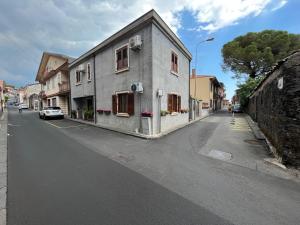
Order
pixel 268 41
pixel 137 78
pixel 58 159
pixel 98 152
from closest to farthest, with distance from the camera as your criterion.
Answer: pixel 58 159
pixel 98 152
pixel 137 78
pixel 268 41

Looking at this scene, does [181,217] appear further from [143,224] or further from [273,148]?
[273,148]

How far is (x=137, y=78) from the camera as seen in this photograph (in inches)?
406

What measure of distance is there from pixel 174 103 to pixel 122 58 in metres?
4.79

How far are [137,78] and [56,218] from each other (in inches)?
336

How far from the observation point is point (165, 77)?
438 inches

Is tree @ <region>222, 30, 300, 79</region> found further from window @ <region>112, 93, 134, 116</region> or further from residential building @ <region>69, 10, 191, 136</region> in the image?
window @ <region>112, 93, 134, 116</region>

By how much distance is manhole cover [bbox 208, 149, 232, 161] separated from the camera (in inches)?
224

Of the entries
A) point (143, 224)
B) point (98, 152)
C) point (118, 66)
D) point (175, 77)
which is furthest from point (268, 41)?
point (143, 224)

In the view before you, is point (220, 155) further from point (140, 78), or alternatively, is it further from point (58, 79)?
point (58, 79)

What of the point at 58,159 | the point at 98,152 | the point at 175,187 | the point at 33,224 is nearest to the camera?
the point at 33,224

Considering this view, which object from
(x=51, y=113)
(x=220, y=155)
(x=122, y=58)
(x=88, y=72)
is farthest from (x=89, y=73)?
(x=220, y=155)

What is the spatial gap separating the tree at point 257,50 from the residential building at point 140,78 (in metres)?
16.6

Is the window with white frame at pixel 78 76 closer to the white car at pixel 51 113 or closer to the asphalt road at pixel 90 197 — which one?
the white car at pixel 51 113

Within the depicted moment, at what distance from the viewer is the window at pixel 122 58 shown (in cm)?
1112
